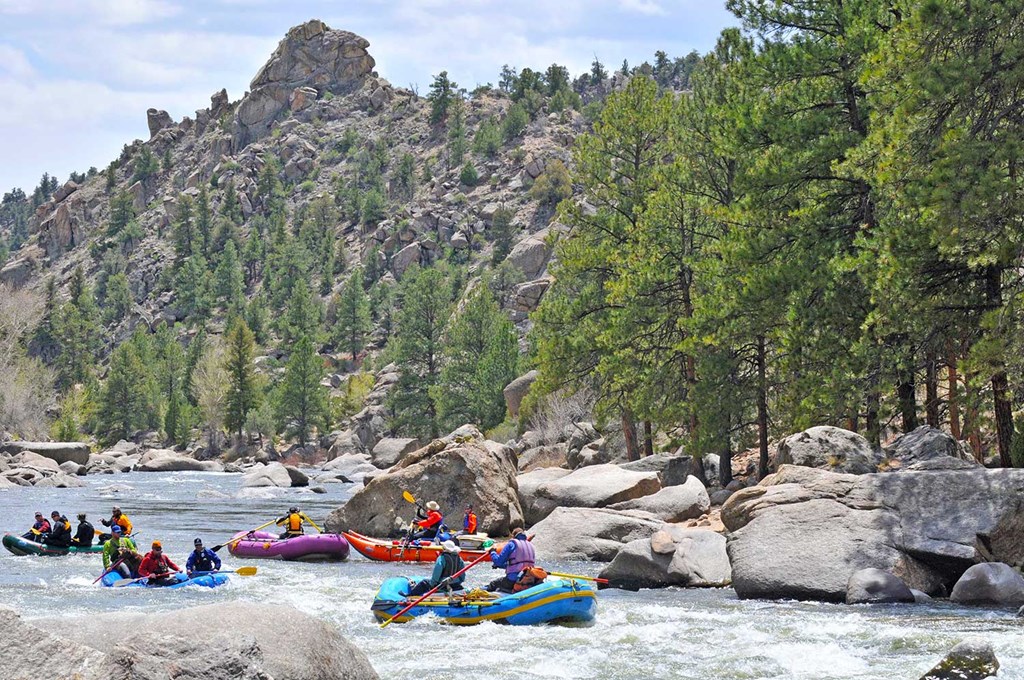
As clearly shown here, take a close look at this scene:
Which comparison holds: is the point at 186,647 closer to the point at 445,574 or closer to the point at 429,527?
the point at 445,574

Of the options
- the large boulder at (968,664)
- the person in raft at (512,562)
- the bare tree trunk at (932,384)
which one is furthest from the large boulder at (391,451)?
the large boulder at (968,664)

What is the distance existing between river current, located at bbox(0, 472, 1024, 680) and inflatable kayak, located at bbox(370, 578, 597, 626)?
22cm

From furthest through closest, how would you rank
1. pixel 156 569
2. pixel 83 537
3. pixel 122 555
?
pixel 83 537
pixel 122 555
pixel 156 569

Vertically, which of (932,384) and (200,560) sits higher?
(932,384)

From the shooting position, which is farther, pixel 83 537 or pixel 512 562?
pixel 83 537

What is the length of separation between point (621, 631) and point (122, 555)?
33.3 feet

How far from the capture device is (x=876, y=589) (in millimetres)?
15156

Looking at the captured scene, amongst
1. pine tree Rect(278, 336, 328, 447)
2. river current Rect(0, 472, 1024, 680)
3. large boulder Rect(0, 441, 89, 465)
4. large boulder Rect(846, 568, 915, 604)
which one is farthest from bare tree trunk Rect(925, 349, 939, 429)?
pine tree Rect(278, 336, 328, 447)

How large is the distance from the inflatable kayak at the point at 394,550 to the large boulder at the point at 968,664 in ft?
40.9

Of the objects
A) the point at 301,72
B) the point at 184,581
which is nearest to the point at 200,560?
the point at 184,581

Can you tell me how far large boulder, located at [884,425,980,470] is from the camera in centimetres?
1891

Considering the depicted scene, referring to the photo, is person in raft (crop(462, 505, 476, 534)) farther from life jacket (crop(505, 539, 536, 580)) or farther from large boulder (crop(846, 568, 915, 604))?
large boulder (crop(846, 568, 915, 604))

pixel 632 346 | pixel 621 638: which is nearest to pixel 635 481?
pixel 632 346

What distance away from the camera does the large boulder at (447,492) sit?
2502 cm
